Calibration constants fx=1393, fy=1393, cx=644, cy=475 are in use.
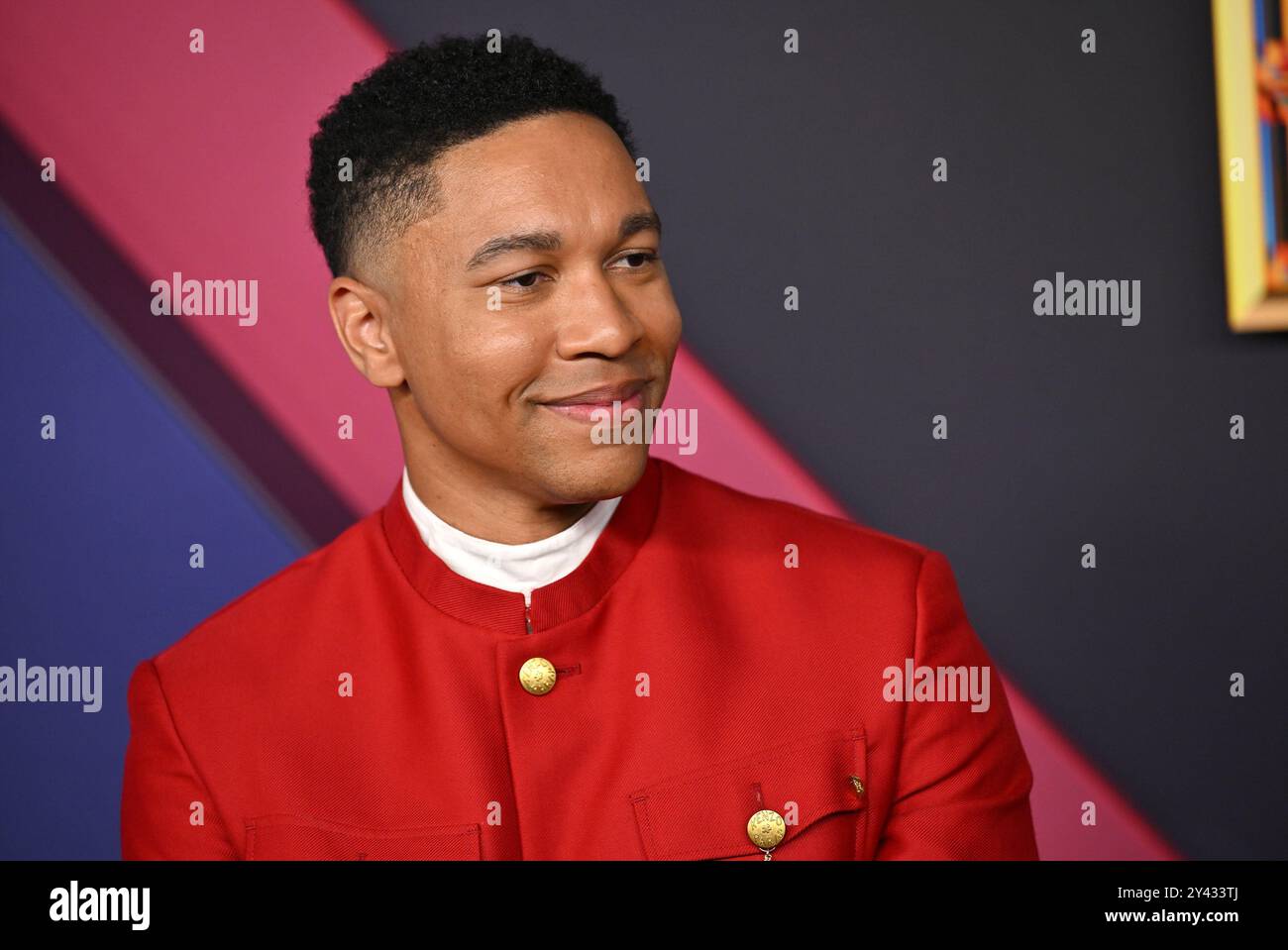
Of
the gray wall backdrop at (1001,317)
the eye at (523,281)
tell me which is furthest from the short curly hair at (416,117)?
the gray wall backdrop at (1001,317)

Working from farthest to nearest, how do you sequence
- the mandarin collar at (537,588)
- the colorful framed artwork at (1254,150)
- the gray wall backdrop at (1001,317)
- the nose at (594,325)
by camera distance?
1. the gray wall backdrop at (1001,317)
2. the colorful framed artwork at (1254,150)
3. the mandarin collar at (537,588)
4. the nose at (594,325)

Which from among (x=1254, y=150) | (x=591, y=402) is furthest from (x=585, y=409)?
(x=1254, y=150)

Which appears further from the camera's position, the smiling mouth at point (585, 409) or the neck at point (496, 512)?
the neck at point (496, 512)

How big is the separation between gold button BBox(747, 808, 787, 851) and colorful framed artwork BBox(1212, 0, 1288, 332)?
122cm

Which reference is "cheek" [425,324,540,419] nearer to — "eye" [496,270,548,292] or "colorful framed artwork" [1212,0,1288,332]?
"eye" [496,270,548,292]

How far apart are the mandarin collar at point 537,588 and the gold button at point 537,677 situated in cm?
6

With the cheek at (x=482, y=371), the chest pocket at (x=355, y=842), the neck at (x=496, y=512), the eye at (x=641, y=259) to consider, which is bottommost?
the chest pocket at (x=355, y=842)

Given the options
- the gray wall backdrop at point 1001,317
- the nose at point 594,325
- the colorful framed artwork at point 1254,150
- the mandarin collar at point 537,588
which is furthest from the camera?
the gray wall backdrop at point 1001,317

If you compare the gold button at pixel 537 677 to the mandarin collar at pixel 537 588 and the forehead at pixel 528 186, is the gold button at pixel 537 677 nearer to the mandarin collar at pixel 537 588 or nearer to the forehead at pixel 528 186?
the mandarin collar at pixel 537 588

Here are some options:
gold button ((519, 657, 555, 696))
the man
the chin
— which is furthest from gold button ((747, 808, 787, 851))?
the chin

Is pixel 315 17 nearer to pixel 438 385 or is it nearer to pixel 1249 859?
pixel 438 385

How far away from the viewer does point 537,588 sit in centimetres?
173

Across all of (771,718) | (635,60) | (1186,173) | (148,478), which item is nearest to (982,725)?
(771,718)

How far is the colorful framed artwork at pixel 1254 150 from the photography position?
2.19 m
